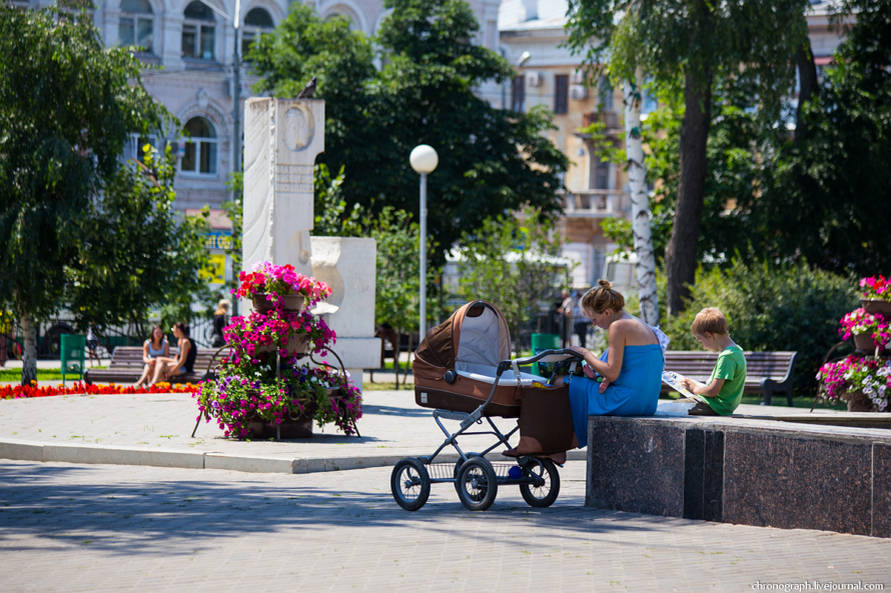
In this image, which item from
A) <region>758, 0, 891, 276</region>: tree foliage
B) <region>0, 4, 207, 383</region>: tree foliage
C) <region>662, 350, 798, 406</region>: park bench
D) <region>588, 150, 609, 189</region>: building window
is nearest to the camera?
<region>662, 350, 798, 406</region>: park bench

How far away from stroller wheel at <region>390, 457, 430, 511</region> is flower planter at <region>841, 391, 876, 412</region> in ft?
25.8

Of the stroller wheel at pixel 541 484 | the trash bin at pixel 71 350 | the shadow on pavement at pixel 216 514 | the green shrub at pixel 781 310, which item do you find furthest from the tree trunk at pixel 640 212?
the stroller wheel at pixel 541 484

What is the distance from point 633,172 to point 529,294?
17.3 ft

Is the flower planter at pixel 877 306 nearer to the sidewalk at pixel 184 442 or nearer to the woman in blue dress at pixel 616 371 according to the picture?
the sidewalk at pixel 184 442

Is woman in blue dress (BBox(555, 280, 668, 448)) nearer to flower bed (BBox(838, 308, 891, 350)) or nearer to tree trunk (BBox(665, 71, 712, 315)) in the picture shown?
flower bed (BBox(838, 308, 891, 350))

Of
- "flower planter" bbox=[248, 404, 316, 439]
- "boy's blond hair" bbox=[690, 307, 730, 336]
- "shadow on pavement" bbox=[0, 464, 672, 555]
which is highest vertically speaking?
"boy's blond hair" bbox=[690, 307, 730, 336]

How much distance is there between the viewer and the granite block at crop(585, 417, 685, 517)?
297 inches

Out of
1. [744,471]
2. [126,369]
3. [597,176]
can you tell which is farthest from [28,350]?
[597,176]

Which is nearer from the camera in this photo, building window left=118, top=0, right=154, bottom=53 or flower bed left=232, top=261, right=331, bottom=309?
flower bed left=232, top=261, right=331, bottom=309

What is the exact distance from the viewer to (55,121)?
2058 centimetres

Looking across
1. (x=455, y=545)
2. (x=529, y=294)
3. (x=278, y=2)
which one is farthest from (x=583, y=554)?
(x=278, y=2)

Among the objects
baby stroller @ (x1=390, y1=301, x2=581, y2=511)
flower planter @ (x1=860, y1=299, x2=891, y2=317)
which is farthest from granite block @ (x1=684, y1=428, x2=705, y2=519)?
flower planter @ (x1=860, y1=299, x2=891, y2=317)

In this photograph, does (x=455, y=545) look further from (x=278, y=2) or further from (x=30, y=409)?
(x=278, y=2)

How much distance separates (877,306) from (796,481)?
768 cm
